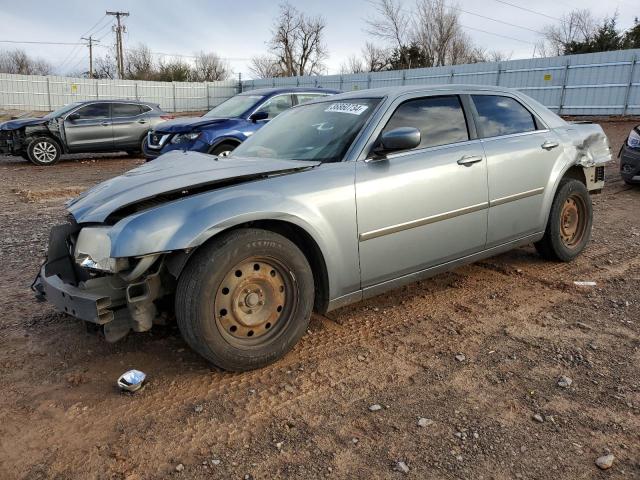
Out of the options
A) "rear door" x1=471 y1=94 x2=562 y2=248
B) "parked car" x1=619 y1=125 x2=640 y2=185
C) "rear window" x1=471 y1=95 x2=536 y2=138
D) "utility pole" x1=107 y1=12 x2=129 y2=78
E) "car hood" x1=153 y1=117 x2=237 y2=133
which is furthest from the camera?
"utility pole" x1=107 y1=12 x2=129 y2=78

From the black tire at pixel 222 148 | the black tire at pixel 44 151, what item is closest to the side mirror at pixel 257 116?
the black tire at pixel 222 148

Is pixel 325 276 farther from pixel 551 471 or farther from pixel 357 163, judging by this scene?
pixel 551 471

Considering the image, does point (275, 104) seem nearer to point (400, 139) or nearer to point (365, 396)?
point (400, 139)

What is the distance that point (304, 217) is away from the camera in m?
3.00

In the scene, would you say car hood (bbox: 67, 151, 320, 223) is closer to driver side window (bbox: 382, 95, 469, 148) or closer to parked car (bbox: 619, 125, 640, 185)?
driver side window (bbox: 382, 95, 469, 148)

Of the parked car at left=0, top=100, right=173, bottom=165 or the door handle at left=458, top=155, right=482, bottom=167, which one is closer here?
the door handle at left=458, top=155, right=482, bottom=167

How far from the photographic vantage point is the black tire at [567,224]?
4.58 m

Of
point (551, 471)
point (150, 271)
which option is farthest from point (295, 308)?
point (551, 471)

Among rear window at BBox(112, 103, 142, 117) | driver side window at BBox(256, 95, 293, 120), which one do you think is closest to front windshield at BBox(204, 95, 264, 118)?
driver side window at BBox(256, 95, 293, 120)

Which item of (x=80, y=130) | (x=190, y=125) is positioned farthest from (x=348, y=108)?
(x=80, y=130)

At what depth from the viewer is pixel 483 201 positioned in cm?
388

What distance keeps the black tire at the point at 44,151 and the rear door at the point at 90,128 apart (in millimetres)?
337

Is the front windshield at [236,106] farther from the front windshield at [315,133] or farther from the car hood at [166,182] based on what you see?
the car hood at [166,182]

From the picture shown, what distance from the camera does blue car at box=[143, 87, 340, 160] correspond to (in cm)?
852
